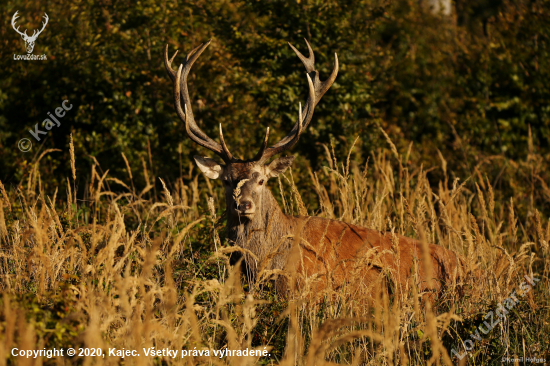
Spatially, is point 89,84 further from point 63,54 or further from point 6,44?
point 6,44

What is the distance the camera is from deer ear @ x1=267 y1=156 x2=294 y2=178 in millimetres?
5027

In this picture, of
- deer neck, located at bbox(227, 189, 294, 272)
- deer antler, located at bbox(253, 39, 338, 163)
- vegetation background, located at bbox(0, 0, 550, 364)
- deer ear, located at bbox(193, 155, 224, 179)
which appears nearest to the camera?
deer neck, located at bbox(227, 189, 294, 272)

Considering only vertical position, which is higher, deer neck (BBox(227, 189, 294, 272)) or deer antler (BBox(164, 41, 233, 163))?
deer antler (BBox(164, 41, 233, 163))

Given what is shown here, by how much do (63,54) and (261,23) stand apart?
2742 millimetres

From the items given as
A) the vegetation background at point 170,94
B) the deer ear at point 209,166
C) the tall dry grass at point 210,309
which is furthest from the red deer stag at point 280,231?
the vegetation background at point 170,94

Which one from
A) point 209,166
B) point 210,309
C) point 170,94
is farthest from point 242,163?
point 170,94

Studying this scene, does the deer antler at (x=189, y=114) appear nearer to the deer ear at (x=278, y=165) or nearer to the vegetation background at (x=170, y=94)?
the deer ear at (x=278, y=165)

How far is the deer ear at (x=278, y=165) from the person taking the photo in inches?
→ 198

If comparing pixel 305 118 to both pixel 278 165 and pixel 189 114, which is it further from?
pixel 189 114

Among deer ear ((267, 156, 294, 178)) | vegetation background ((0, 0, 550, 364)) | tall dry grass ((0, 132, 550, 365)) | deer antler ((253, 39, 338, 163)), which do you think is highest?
vegetation background ((0, 0, 550, 364))

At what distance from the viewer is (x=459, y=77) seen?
9.48 m

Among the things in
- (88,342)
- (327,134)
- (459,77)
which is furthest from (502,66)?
(88,342)

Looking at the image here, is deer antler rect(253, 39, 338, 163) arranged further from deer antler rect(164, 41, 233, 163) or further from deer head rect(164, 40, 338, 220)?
deer antler rect(164, 41, 233, 163)

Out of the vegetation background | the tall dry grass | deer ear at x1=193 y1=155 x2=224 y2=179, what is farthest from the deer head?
the vegetation background
